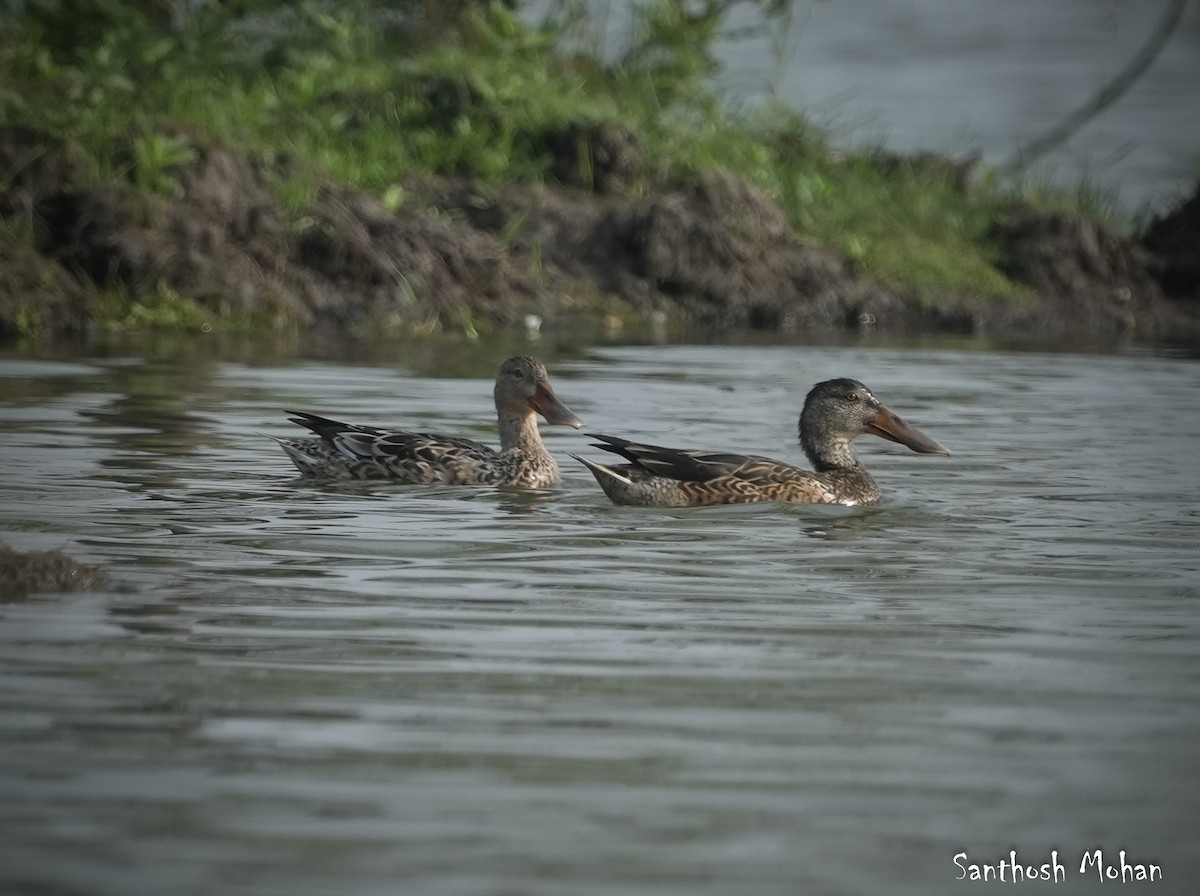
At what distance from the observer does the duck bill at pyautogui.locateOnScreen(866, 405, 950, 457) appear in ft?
33.2

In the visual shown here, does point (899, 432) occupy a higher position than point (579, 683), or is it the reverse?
point (899, 432)

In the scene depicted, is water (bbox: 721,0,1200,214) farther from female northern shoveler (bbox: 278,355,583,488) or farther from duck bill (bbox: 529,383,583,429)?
female northern shoveler (bbox: 278,355,583,488)

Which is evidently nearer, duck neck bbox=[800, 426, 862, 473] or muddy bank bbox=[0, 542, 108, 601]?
muddy bank bbox=[0, 542, 108, 601]

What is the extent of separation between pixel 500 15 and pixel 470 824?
1380cm

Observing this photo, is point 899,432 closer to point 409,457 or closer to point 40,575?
point 409,457

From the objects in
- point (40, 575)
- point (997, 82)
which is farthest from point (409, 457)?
point (997, 82)

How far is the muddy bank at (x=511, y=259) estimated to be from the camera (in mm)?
14828

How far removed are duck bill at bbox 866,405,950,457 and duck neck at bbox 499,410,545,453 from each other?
1.50m

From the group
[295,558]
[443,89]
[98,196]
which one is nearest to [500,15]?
[443,89]

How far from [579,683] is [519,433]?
4540 millimetres

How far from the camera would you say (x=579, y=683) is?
576cm

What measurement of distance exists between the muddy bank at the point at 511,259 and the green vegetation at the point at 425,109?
0.67 ft

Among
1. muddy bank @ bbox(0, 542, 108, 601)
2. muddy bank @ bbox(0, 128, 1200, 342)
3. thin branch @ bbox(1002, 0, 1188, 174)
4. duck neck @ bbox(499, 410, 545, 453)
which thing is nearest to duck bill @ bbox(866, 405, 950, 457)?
duck neck @ bbox(499, 410, 545, 453)

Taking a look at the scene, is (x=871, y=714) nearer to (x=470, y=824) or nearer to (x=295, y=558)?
(x=470, y=824)
